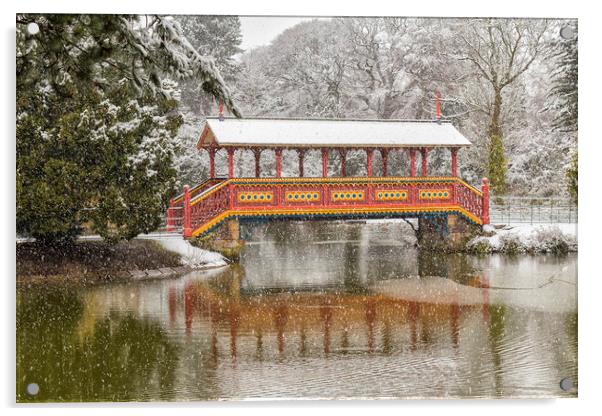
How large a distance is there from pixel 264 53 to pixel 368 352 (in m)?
2.88

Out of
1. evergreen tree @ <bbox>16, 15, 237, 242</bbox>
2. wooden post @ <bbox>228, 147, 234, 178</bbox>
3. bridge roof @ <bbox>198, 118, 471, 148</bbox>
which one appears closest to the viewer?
evergreen tree @ <bbox>16, 15, 237, 242</bbox>

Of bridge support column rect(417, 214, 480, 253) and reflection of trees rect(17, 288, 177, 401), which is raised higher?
bridge support column rect(417, 214, 480, 253)

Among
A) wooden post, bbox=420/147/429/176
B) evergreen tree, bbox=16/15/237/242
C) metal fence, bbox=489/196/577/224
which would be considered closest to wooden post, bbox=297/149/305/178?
evergreen tree, bbox=16/15/237/242

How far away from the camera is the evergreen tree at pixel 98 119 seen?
641 centimetres

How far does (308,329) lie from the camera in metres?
6.57

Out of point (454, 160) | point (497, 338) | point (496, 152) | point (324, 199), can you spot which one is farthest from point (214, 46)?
point (497, 338)

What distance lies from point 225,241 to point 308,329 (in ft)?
3.91

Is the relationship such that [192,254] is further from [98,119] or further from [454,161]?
[454,161]

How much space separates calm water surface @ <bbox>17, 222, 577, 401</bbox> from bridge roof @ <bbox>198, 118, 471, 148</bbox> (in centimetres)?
85

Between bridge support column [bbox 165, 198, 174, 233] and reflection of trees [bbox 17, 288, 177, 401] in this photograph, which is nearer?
reflection of trees [bbox 17, 288, 177, 401]

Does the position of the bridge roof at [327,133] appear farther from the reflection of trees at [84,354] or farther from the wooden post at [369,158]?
the reflection of trees at [84,354]

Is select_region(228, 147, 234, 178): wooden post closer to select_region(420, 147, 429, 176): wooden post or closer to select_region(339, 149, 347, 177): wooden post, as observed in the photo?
select_region(339, 149, 347, 177): wooden post

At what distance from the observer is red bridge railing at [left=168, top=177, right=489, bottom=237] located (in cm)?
690

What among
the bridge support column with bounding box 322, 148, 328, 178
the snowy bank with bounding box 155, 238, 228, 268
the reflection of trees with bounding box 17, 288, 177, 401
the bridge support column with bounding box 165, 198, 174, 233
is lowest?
the reflection of trees with bounding box 17, 288, 177, 401
